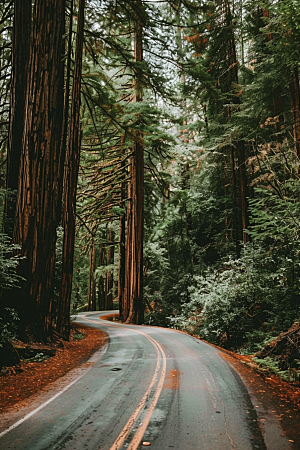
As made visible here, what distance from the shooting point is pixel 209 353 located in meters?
9.45

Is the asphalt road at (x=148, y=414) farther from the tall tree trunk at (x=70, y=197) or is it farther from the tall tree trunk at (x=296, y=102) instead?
the tall tree trunk at (x=296, y=102)

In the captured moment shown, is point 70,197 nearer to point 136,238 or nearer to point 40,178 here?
point 40,178

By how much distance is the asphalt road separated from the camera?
392 cm

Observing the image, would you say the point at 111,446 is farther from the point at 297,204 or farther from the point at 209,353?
the point at 297,204

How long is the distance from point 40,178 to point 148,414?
673 cm

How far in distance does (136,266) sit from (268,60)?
12154 millimetres

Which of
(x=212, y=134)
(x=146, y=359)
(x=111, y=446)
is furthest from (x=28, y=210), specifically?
(x=212, y=134)

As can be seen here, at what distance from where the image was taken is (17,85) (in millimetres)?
10664

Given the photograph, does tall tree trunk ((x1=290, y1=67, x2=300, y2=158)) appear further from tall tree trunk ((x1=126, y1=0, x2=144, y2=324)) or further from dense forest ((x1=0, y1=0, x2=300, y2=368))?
tall tree trunk ((x1=126, y1=0, x2=144, y2=324))

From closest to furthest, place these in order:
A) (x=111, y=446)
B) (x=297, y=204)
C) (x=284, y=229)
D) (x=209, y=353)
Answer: (x=111, y=446)
(x=209, y=353)
(x=297, y=204)
(x=284, y=229)

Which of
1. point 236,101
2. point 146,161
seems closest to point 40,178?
point 146,161

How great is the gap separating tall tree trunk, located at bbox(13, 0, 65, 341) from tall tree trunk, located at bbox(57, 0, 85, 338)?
1.51 metres

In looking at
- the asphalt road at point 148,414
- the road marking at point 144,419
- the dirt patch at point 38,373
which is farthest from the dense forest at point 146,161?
the road marking at point 144,419

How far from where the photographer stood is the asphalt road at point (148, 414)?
3922 mm
